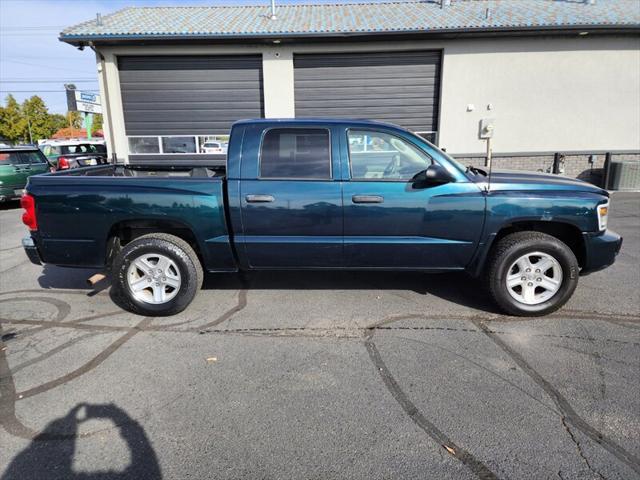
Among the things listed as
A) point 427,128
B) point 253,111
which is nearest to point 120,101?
point 253,111

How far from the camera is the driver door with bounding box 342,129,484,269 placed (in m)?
3.81

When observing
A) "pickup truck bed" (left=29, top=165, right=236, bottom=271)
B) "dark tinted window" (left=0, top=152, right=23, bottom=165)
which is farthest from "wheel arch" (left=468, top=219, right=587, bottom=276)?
"dark tinted window" (left=0, top=152, right=23, bottom=165)

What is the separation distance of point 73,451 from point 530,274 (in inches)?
153

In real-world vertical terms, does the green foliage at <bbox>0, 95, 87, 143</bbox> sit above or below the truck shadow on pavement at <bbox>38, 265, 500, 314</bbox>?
above

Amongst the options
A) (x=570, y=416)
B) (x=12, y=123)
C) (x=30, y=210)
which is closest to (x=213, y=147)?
(x=30, y=210)

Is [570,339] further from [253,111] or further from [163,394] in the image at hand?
[253,111]

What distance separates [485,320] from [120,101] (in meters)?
13.0

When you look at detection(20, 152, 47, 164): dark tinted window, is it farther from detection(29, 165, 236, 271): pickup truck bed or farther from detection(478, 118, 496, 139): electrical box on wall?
detection(478, 118, 496, 139): electrical box on wall

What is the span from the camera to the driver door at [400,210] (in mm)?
3809

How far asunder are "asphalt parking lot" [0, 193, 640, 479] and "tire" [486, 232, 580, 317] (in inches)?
7.1

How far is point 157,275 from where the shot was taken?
4.04 m

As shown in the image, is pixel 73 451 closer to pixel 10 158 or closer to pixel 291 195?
pixel 291 195

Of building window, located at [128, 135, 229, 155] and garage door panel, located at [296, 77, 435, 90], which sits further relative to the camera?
building window, located at [128, 135, 229, 155]

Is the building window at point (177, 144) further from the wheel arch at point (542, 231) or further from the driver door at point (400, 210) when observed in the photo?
the wheel arch at point (542, 231)
